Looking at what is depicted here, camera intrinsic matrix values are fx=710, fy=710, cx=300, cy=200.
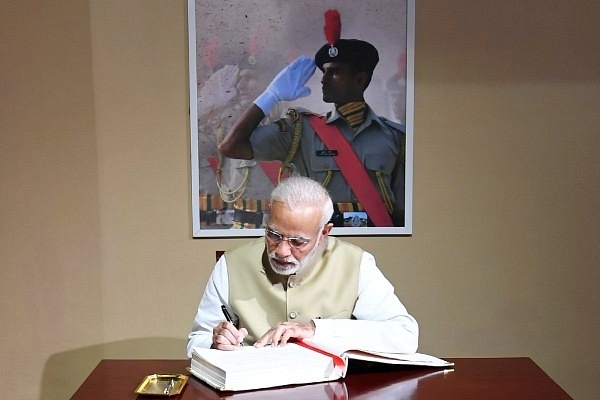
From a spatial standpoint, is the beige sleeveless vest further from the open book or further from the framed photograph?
the framed photograph

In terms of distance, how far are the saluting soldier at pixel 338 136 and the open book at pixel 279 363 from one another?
4.54ft

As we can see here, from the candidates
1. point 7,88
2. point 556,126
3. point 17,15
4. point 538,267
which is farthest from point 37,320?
point 556,126

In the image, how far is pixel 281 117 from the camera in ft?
10.7

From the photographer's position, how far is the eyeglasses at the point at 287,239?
2.19m

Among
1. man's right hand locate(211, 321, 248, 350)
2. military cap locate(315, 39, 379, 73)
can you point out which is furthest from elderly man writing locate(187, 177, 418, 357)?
military cap locate(315, 39, 379, 73)

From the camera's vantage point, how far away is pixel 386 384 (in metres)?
1.85

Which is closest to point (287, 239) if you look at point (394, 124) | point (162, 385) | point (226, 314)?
point (226, 314)

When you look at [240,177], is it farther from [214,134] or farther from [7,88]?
[7,88]

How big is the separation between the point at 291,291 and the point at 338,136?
45.1 inches

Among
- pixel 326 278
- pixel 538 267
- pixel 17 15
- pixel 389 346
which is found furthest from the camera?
pixel 538 267

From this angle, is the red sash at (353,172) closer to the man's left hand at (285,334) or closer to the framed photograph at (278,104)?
the framed photograph at (278,104)

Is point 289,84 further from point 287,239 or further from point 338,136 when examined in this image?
point 287,239

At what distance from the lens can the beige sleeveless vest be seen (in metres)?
2.30

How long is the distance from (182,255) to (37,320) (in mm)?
739
